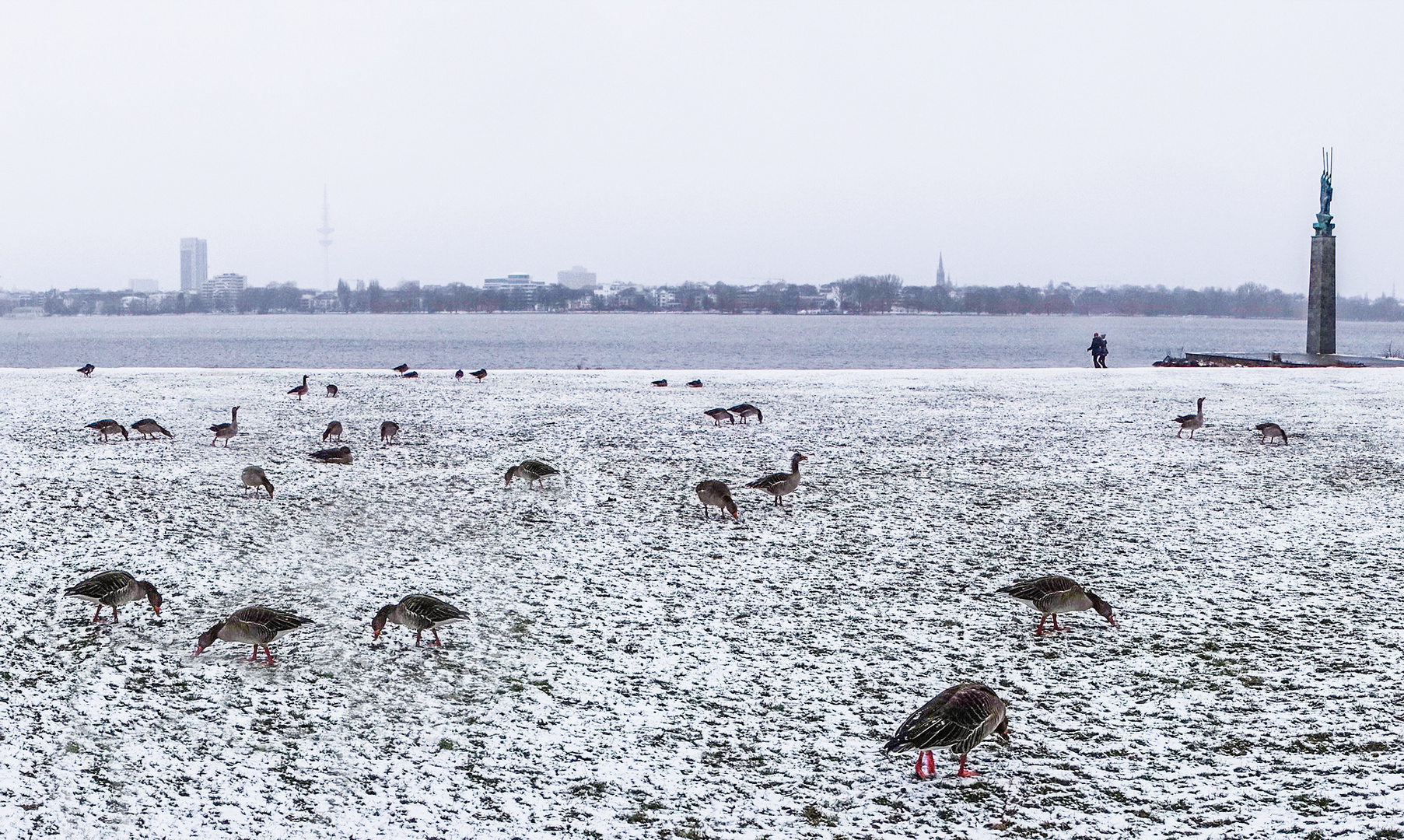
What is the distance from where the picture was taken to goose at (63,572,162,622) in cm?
823

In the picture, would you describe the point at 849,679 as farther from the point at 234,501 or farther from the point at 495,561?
the point at 234,501

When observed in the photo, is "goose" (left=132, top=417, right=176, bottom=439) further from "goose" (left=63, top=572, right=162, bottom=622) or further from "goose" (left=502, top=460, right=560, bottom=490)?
"goose" (left=63, top=572, right=162, bottom=622)

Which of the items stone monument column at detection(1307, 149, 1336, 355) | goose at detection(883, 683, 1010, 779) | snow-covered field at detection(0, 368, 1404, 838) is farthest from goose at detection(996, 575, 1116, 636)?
stone monument column at detection(1307, 149, 1336, 355)

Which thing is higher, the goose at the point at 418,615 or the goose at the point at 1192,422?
the goose at the point at 1192,422

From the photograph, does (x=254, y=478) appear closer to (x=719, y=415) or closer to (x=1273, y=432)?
(x=719, y=415)

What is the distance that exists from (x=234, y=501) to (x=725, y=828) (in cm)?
924

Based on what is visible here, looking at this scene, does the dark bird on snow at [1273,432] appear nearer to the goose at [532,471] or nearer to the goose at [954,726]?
the goose at [532,471]

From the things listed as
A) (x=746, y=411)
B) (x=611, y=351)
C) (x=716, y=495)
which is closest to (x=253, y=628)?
(x=716, y=495)

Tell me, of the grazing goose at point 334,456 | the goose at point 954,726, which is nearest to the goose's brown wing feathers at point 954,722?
the goose at point 954,726

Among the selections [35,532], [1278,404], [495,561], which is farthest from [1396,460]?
[35,532]

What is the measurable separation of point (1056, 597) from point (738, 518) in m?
4.47

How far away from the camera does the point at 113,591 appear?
834 centimetres

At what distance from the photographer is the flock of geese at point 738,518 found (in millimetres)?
6102

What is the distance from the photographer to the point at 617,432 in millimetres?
18109
